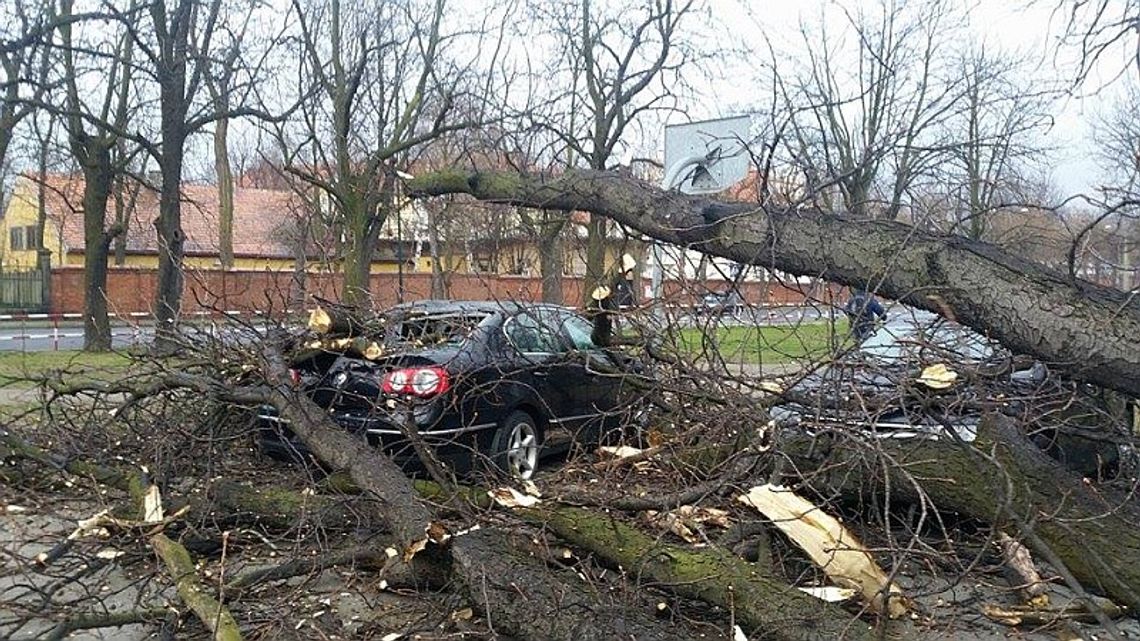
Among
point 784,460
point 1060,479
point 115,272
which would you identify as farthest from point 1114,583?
point 115,272

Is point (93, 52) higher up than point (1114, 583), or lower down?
higher up

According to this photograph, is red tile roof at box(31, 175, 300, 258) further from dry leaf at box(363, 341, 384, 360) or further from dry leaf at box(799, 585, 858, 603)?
dry leaf at box(799, 585, 858, 603)

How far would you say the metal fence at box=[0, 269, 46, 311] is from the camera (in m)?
29.5

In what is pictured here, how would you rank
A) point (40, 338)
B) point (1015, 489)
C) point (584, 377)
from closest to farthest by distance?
point (1015, 489) < point (584, 377) < point (40, 338)

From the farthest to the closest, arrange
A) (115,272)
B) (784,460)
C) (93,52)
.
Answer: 1. (115,272)
2. (93,52)
3. (784,460)

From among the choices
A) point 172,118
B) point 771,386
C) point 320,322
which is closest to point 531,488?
point 771,386

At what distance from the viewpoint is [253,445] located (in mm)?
5578

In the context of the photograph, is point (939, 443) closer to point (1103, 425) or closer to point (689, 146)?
point (1103, 425)

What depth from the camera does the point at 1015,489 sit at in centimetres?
413

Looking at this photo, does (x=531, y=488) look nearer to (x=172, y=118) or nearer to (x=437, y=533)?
(x=437, y=533)

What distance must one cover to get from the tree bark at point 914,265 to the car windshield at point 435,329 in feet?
5.21

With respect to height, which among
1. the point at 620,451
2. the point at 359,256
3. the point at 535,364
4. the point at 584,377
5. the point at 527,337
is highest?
the point at 359,256

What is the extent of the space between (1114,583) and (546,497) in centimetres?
237

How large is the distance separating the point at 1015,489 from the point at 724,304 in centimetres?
149
